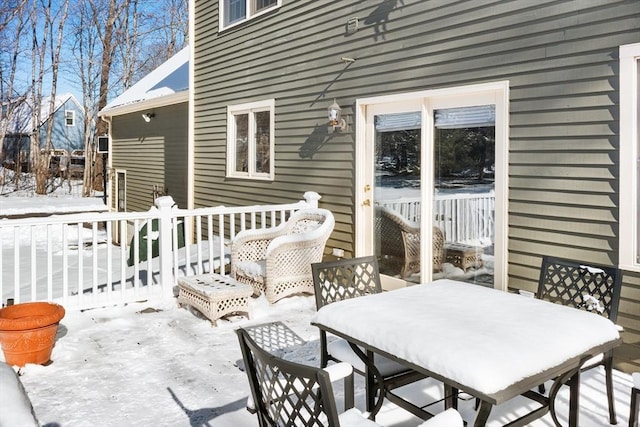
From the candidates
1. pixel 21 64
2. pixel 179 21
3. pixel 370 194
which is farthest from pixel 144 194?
pixel 21 64

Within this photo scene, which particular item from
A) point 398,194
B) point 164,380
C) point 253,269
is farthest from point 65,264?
point 398,194

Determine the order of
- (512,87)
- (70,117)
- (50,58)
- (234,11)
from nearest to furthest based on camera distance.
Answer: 1. (512,87)
2. (234,11)
3. (50,58)
4. (70,117)

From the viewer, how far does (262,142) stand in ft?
22.6

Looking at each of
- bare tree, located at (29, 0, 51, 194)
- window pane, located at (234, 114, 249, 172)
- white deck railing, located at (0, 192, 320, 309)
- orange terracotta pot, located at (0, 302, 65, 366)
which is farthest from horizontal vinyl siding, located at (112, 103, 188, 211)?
bare tree, located at (29, 0, 51, 194)

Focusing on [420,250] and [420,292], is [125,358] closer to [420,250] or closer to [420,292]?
[420,292]

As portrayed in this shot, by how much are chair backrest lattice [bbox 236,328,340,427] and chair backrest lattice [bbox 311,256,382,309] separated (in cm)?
105

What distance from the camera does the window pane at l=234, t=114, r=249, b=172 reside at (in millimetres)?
7246

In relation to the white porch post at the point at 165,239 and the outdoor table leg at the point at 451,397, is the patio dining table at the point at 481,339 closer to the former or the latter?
the outdoor table leg at the point at 451,397

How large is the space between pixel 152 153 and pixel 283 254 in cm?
660

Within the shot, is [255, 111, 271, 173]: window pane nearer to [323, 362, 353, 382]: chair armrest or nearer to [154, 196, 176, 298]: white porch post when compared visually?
[154, 196, 176, 298]: white porch post

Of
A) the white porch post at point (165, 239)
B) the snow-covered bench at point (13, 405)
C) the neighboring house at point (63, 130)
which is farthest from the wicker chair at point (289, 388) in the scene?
the neighboring house at point (63, 130)

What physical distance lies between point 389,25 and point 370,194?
1678 mm

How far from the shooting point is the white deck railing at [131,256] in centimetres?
423

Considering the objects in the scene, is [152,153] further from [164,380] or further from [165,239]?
[164,380]
